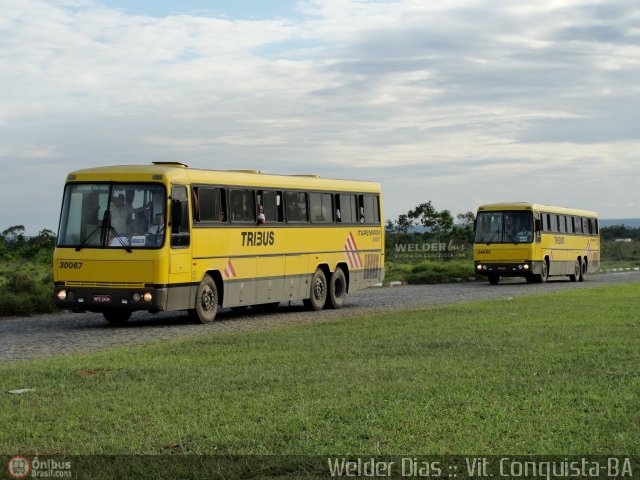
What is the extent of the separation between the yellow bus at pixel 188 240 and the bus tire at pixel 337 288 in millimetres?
104

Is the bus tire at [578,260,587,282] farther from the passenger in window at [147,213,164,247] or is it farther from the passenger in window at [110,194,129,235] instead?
the passenger in window at [110,194,129,235]

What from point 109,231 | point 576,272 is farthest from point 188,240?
point 576,272

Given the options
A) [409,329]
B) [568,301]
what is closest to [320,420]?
[409,329]

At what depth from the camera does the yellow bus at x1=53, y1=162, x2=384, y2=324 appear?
855 inches

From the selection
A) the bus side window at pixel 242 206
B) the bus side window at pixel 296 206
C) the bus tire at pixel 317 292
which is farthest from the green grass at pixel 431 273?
the bus side window at pixel 242 206

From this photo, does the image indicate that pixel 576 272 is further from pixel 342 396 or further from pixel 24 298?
pixel 342 396

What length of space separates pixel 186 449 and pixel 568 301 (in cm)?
1956

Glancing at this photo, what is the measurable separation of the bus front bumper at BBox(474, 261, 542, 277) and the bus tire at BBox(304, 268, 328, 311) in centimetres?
1626

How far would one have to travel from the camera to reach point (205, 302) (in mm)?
23453

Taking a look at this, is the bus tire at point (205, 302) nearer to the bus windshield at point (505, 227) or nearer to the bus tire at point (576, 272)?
the bus windshield at point (505, 227)

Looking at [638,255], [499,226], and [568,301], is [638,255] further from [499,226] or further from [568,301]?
[568,301]

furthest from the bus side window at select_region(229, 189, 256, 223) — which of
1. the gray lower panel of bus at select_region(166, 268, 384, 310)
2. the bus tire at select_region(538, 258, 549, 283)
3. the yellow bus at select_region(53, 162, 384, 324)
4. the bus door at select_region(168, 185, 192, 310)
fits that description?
the bus tire at select_region(538, 258, 549, 283)

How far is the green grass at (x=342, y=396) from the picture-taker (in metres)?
8.64

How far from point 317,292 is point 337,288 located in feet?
4.27
